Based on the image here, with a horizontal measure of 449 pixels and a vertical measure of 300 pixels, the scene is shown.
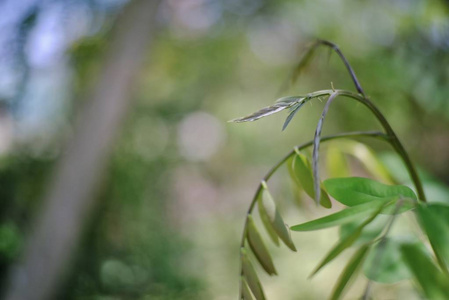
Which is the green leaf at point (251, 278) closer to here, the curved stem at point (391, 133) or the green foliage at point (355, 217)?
the green foliage at point (355, 217)

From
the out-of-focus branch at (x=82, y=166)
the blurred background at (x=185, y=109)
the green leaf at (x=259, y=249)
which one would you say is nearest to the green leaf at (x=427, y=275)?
the green leaf at (x=259, y=249)

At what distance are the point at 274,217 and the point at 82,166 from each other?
3.96 ft

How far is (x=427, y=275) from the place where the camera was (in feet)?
1.00

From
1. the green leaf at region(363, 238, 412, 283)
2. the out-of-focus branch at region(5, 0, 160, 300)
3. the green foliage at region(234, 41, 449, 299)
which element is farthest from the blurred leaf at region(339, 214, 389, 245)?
the out-of-focus branch at region(5, 0, 160, 300)

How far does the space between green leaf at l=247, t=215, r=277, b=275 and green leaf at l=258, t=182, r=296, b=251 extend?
2 centimetres

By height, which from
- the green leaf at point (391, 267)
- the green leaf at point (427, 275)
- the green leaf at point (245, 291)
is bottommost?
the green leaf at point (391, 267)

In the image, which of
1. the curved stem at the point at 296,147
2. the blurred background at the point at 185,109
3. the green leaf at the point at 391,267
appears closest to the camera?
the curved stem at the point at 296,147

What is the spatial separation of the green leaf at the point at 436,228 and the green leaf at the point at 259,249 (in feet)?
0.41

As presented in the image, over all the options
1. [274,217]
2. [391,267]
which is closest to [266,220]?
[274,217]

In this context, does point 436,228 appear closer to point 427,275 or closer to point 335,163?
point 427,275

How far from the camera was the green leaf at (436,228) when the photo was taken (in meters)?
0.30

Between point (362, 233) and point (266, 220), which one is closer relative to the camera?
point (266, 220)

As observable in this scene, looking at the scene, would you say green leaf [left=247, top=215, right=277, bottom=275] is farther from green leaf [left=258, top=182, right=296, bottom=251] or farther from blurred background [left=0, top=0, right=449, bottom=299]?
blurred background [left=0, top=0, right=449, bottom=299]

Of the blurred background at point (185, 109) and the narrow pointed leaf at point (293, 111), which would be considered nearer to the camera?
the narrow pointed leaf at point (293, 111)
